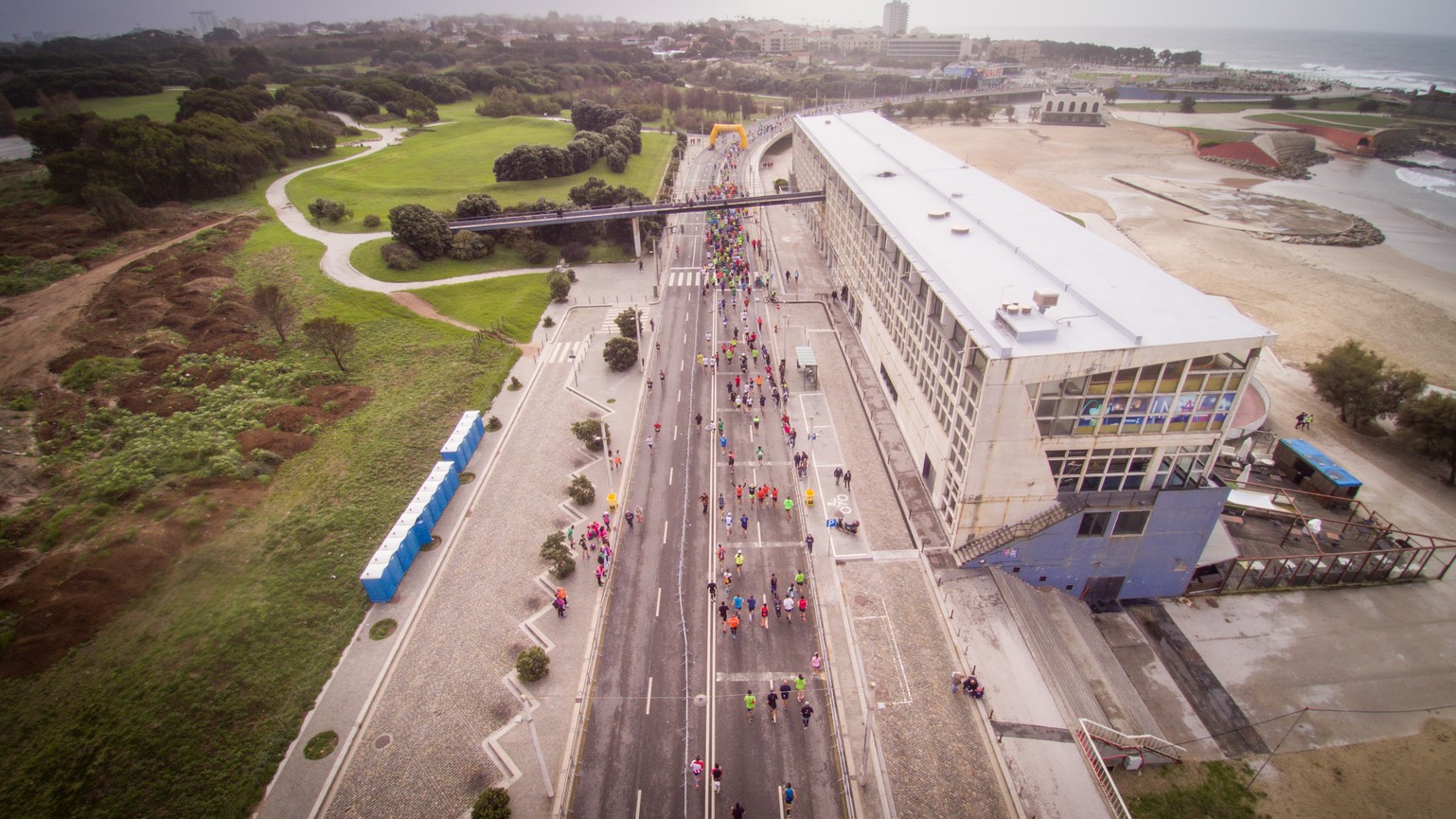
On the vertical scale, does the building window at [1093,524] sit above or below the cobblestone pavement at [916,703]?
above

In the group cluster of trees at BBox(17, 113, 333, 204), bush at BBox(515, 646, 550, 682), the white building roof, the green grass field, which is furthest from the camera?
the green grass field

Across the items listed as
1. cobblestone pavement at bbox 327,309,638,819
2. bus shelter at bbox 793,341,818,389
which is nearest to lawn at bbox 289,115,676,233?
bus shelter at bbox 793,341,818,389

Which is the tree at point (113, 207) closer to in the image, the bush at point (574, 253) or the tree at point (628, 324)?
the bush at point (574, 253)

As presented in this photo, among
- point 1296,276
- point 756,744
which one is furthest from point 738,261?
point 1296,276

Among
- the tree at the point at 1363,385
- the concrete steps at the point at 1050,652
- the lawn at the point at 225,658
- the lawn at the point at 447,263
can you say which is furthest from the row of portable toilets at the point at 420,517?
the tree at the point at 1363,385

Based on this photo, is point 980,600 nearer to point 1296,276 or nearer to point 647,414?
point 647,414

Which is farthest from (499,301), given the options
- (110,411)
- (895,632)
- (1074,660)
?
(1074,660)

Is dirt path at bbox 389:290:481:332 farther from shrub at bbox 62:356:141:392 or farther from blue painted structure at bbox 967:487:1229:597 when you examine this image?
blue painted structure at bbox 967:487:1229:597
